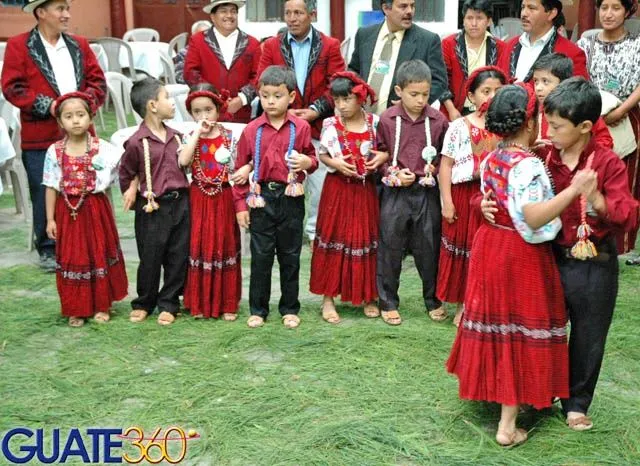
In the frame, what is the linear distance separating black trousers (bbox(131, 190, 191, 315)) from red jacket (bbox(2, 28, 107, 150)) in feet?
3.45

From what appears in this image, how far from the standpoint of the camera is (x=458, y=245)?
4648 mm

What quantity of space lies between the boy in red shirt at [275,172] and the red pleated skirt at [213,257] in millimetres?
236

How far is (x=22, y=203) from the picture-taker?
7.37 m

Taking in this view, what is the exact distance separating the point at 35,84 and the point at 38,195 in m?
0.77

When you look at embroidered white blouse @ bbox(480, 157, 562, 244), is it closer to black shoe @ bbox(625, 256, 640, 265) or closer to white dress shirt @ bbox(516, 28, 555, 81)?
white dress shirt @ bbox(516, 28, 555, 81)

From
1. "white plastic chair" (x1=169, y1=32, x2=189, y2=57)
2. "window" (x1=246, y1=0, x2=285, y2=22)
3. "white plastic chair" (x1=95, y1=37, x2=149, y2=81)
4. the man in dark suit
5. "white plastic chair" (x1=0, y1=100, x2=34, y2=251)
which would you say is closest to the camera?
the man in dark suit

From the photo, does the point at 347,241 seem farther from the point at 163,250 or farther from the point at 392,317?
the point at 163,250

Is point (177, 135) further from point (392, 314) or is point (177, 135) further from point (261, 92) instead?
point (392, 314)

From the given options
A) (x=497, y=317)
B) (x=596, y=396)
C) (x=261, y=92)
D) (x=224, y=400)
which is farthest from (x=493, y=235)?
(x=261, y=92)

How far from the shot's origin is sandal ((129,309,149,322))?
488 cm

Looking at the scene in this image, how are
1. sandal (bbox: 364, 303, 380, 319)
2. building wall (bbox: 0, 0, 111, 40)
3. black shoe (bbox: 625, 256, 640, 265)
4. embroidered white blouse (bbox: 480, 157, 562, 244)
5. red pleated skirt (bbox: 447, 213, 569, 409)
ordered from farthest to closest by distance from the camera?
building wall (bbox: 0, 0, 111, 40), black shoe (bbox: 625, 256, 640, 265), sandal (bbox: 364, 303, 380, 319), red pleated skirt (bbox: 447, 213, 569, 409), embroidered white blouse (bbox: 480, 157, 562, 244)

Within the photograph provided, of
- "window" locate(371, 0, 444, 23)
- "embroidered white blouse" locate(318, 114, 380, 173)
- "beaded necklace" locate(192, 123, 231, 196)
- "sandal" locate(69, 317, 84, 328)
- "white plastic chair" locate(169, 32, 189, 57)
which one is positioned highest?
"window" locate(371, 0, 444, 23)

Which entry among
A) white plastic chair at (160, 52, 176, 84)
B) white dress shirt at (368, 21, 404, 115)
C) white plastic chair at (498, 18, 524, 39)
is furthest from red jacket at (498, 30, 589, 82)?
white plastic chair at (498, 18, 524, 39)

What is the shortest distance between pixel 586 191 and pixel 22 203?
5.64 m
